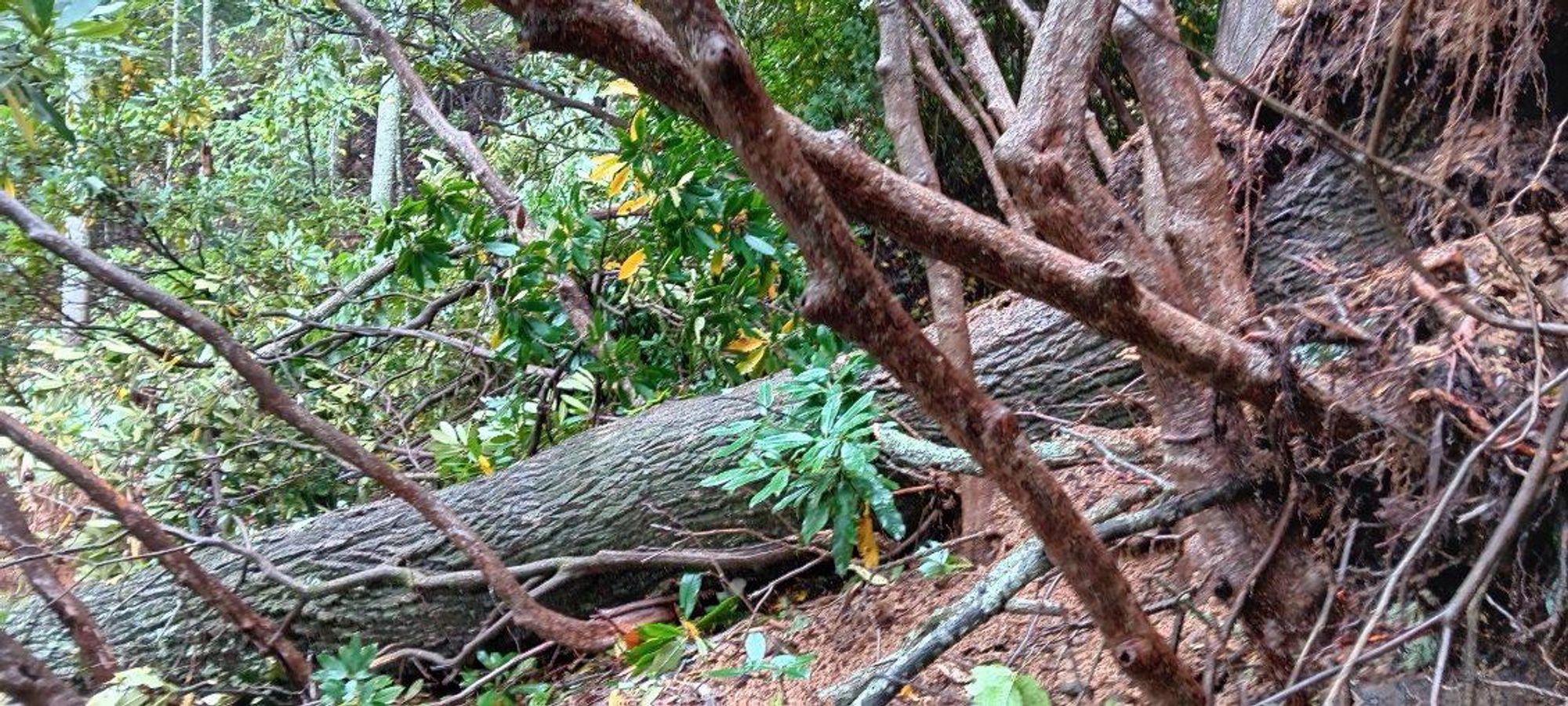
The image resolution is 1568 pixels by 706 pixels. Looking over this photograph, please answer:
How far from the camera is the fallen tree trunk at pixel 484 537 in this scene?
3.08 metres

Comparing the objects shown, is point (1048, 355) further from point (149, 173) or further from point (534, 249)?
point (149, 173)

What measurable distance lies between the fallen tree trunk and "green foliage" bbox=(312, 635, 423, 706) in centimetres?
32

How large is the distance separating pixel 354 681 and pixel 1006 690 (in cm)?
209

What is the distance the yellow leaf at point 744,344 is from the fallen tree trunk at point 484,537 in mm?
274

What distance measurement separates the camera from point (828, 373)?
266cm

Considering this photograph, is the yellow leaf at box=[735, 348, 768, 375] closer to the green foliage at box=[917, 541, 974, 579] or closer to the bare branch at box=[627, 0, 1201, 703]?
the green foliage at box=[917, 541, 974, 579]

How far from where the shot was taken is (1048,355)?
292cm

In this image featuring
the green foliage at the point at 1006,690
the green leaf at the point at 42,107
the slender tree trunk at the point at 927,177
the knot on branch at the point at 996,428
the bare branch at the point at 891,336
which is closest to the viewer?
the bare branch at the point at 891,336

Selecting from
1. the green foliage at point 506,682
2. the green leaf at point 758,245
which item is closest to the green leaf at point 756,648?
the green foliage at point 506,682

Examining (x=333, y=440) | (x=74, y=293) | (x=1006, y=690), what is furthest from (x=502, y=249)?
(x=74, y=293)

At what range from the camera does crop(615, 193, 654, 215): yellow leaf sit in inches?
134

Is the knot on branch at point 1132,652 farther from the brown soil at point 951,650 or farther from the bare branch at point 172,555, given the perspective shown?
the bare branch at point 172,555

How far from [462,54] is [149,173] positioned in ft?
8.48

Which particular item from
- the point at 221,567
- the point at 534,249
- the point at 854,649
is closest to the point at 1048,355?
the point at 854,649
